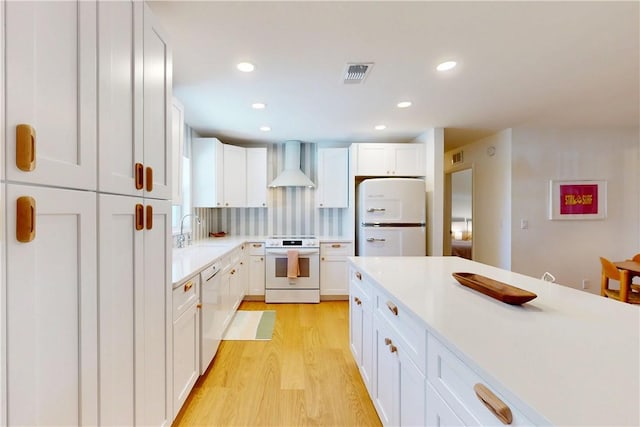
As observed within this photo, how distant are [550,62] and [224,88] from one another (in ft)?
8.43

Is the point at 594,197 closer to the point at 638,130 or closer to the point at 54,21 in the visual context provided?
the point at 638,130

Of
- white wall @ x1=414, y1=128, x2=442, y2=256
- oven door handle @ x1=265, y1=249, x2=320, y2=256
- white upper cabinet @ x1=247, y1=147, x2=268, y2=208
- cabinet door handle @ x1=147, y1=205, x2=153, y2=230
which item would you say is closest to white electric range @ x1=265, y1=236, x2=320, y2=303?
oven door handle @ x1=265, y1=249, x2=320, y2=256

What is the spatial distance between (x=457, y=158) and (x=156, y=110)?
4.97 m

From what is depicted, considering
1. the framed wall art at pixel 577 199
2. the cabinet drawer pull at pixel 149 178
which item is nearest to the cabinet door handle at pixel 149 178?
the cabinet drawer pull at pixel 149 178

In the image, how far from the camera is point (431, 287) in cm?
139

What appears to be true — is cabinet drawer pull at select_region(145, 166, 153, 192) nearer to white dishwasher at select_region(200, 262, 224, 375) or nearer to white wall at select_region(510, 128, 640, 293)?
white dishwasher at select_region(200, 262, 224, 375)

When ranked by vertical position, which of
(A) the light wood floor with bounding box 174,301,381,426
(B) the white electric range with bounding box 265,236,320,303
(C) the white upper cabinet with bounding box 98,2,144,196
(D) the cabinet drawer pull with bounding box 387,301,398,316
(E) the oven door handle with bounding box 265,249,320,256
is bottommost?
(A) the light wood floor with bounding box 174,301,381,426

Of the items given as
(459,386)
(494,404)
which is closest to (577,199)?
(459,386)

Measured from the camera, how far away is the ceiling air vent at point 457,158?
490 centimetres

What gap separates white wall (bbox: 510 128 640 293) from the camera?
148 inches

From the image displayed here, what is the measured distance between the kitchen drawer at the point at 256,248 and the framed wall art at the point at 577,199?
4022 millimetres

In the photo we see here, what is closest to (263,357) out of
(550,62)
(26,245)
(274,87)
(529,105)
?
(26,245)

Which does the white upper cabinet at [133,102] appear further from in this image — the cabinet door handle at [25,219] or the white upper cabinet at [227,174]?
the white upper cabinet at [227,174]

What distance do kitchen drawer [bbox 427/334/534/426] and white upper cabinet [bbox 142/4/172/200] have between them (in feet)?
4.43
